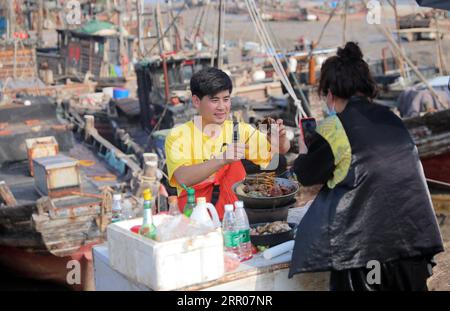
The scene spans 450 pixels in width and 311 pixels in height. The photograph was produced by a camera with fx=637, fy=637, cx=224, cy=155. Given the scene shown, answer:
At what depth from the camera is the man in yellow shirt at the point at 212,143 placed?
3.58m

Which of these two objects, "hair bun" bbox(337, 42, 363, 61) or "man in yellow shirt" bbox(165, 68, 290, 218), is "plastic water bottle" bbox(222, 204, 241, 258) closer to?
"man in yellow shirt" bbox(165, 68, 290, 218)

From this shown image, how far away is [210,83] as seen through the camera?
3.57 meters

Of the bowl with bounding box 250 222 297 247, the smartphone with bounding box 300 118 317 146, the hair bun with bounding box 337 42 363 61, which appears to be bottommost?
the bowl with bounding box 250 222 297 247

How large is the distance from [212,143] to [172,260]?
1.06 meters

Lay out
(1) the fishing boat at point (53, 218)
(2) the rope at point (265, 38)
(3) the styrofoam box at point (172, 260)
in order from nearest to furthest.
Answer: (3) the styrofoam box at point (172, 260) < (1) the fishing boat at point (53, 218) < (2) the rope at point (265, 38)

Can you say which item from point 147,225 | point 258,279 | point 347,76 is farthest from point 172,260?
point 347,76

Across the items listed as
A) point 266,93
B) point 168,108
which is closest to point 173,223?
point 168,108

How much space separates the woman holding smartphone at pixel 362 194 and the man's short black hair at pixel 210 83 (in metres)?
0.77

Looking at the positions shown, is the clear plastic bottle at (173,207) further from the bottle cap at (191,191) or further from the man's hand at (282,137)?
the man's hand at (282,137)

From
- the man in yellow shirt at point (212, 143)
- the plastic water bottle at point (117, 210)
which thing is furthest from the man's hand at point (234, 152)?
the plastic water bottle at point (117, 210)

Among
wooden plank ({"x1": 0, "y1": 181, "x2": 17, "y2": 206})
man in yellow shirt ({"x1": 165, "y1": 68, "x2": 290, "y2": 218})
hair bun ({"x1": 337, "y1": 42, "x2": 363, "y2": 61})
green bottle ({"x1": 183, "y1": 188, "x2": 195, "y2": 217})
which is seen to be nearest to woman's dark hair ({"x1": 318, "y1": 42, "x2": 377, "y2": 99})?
hair bun ({"x1": 337, "y1": 42, "x2": 363, "y2": 61})

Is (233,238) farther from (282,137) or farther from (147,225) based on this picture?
(282,137)

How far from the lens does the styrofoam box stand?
281 centimetres

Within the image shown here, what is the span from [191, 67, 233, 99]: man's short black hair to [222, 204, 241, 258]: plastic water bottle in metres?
0.70
